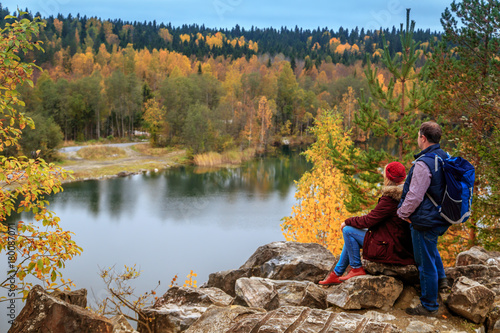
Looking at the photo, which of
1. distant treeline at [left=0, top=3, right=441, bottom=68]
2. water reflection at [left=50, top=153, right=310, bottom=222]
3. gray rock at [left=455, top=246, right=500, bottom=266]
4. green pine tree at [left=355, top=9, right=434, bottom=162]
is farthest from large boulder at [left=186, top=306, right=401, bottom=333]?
distant treeline at [left=0, top=3, right=441, bottom=68]

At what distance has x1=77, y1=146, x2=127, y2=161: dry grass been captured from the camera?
57.2 metres

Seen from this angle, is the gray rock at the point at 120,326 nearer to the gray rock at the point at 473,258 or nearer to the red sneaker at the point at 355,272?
the red sneaker at the point at 355,272

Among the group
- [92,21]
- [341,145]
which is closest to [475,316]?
[341,145]

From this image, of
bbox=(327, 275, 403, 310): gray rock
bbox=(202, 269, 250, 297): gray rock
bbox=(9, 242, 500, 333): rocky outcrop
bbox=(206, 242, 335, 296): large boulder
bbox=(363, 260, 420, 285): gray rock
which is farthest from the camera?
bbox=(202, 269, 250, 297): gray rock

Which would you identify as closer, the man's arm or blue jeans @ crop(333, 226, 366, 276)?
the man's arm

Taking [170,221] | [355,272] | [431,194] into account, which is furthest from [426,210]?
[170,221]

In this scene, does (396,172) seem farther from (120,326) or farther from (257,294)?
(120,326)

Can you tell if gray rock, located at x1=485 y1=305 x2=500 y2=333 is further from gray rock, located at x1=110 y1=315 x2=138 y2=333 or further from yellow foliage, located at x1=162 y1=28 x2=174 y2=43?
yellow foliage, located at x1=162 y1=28 x2=174 y2=43

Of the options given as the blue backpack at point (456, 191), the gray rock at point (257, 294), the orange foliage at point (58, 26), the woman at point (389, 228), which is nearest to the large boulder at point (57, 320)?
the gray rock at point (257, 294)

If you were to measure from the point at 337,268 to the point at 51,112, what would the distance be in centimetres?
6893

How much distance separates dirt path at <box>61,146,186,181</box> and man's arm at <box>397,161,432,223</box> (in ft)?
143

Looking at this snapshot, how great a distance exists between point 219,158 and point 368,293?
174 feet

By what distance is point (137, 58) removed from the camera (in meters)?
106

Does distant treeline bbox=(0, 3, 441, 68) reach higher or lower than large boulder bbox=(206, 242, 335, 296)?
higher
